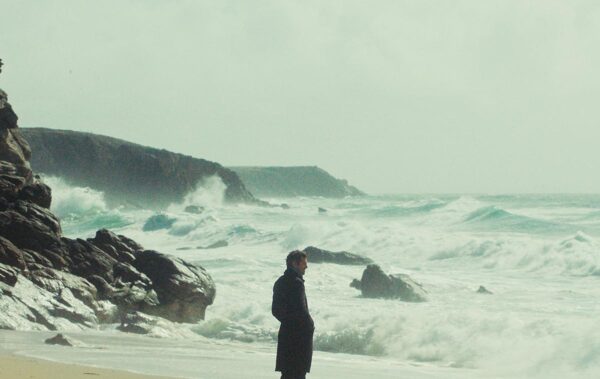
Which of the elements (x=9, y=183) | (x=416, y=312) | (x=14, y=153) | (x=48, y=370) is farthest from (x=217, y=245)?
(x=48, y=370)

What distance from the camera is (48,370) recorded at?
11406mm

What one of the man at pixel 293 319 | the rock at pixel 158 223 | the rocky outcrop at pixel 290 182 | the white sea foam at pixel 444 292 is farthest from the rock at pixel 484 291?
the rocky outcrop at pixel 290 182

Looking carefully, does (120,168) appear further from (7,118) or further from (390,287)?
(7,118)

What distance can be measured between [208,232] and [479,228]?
1375 cm

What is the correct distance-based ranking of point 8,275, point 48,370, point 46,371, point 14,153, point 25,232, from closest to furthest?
1. point 46,371
2. point 48,370
3. point 8,275
4. point 25,232
5. point 14,153

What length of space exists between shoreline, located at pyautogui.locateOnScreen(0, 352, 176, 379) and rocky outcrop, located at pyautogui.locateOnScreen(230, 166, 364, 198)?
493 feet

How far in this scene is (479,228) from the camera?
53.0m

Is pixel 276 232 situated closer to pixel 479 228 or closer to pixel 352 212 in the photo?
pixel 479 228

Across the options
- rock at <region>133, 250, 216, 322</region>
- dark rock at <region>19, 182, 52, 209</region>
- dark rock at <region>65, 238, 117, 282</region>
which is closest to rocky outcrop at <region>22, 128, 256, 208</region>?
dark rock at <region>19, 182, 52, 209</region>

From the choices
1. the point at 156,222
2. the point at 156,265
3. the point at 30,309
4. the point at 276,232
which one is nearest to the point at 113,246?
the point at 156,265

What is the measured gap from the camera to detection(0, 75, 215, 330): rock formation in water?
55.6 feet

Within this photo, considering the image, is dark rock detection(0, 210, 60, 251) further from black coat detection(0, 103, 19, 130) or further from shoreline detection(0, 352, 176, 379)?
shoreline detection(0, 352, 176, 379)

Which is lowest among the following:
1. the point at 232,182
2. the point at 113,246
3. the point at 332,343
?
the point at 332,343

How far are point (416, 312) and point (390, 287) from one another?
4.50m
